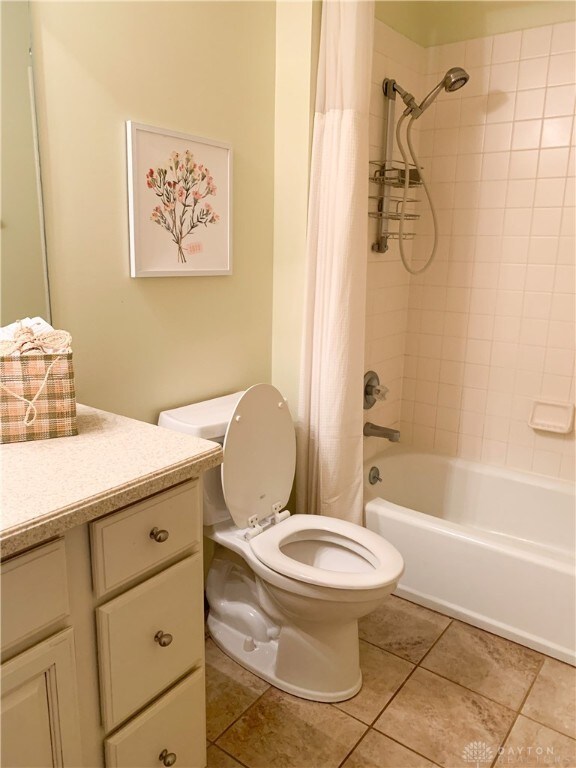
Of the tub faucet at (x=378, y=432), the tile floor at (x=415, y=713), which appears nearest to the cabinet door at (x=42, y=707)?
the tile floor at (x=415, y=713)

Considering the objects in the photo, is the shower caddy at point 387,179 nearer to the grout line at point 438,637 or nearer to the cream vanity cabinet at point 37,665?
the grout line at point 438,637

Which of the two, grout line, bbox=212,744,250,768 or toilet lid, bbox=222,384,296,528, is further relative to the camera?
toilet lid, bbox=222,384,296,528

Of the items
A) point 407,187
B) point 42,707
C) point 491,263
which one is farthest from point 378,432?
point 42,707

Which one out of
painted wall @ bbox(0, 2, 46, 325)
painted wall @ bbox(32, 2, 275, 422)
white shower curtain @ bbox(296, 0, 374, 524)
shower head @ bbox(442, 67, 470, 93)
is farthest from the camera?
shower head @ bbox(442, 67, 470, 93)

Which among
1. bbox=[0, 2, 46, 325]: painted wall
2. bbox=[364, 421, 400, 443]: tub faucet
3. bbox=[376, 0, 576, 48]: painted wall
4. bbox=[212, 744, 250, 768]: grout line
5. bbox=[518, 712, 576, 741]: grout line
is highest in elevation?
bbox=[376, 0, 576, 48]: painted wall

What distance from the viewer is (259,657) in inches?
74.1

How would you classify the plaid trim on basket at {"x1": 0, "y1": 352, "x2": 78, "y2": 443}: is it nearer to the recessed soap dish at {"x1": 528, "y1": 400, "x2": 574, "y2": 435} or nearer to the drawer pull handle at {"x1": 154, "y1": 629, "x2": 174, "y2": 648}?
the drawer pull handle at {"x1": 154, "y1": 629, "x2": 174, "y2": 648}

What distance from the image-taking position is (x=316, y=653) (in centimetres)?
174

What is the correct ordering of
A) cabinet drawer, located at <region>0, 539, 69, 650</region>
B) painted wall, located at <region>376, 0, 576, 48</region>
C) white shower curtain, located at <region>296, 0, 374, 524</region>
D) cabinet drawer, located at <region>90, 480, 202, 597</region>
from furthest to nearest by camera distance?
painted wall, located at <region>376, 0, 576, 48</region>, white shower curtain, located at <region>296, 0, 374, 524</region>, cabinet drawer, located at <region>90, 480, 202, 597</region>, cabinet drawer, located at <region>0, 539, 69, 650</region>

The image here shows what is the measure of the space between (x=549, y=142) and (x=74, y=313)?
1917mm

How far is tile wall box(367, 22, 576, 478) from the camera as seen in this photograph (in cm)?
228

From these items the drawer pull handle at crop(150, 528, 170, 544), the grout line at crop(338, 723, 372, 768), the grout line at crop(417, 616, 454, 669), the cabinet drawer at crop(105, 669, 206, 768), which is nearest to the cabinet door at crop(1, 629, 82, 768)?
the cabinet drawer at crop(105, 669, 206, 768)

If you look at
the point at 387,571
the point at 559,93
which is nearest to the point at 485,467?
the point at 387,571

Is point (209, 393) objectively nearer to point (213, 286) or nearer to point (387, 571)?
point (213, 286)
